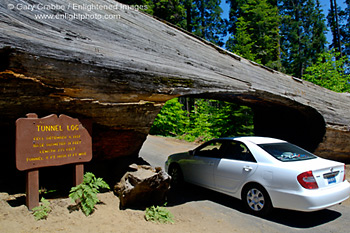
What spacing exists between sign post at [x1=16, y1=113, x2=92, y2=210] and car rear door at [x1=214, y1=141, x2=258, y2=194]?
3083 mm

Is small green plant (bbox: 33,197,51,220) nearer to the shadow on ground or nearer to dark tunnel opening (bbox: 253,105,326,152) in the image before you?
the shadow on ground

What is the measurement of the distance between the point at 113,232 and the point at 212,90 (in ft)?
13.1

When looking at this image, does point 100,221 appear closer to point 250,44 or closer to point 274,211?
point 274,211

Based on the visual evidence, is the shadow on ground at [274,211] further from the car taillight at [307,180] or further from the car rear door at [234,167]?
the car taillight at [307,180]

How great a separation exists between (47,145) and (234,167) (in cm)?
390

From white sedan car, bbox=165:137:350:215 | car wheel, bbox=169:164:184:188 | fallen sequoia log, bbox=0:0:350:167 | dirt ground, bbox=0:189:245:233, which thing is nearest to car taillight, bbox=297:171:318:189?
white sedan car, bbox=165:137:350:215

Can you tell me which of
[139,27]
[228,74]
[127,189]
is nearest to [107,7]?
[139,27]

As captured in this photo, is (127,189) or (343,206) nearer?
(127,189)

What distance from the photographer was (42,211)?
3.93 metres

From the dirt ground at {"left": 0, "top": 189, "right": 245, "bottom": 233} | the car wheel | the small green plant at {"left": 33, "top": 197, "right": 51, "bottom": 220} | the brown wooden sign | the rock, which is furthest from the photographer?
the car wheel

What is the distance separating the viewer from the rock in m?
4.99

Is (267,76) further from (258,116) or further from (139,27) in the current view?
(139,27)

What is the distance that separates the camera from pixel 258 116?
10.9 metres

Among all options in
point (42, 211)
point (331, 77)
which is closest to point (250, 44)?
point (331, 77)
